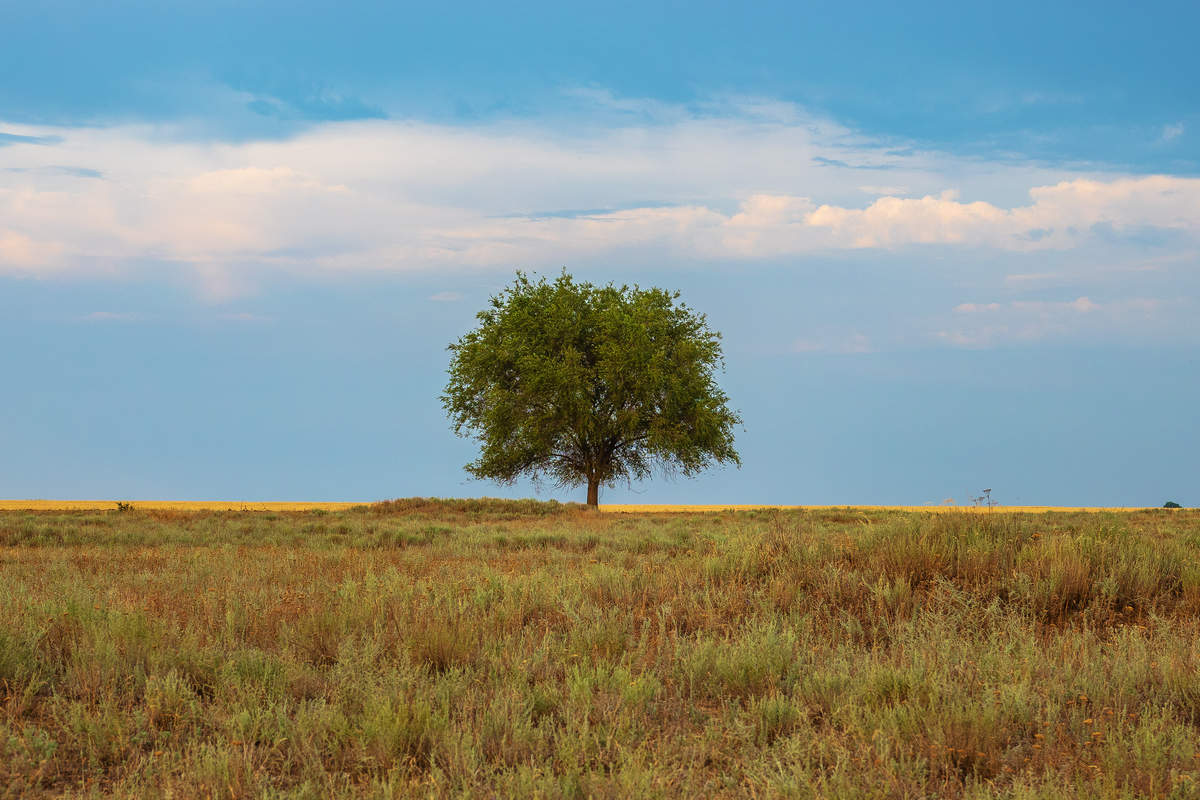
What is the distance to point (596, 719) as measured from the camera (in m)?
5.77

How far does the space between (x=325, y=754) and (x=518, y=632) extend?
2.93 m

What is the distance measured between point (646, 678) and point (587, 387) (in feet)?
105

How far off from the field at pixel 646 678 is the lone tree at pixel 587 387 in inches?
1048

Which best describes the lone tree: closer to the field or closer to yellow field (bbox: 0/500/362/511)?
yellow field (bbox: 0/500/362/511)

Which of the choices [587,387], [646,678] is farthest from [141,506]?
[646,678]

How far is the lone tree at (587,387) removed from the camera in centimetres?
3831

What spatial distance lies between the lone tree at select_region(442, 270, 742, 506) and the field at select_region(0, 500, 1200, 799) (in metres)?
26.6

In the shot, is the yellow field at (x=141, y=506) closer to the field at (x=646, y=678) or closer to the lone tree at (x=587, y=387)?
the lone tree at (x=587, y=387)

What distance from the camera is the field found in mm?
5004

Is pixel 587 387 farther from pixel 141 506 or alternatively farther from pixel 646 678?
pixel 646 678

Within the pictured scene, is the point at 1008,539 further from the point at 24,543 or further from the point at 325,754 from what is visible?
the point at 24,543

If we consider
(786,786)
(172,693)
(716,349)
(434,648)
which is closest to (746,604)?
(434,648)

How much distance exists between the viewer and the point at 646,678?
6.41 metres

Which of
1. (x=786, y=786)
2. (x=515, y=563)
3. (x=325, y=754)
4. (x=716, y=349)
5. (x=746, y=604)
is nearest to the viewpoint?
(x=786, y=786)
